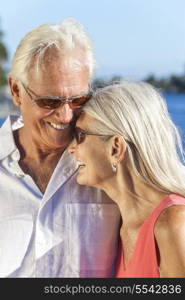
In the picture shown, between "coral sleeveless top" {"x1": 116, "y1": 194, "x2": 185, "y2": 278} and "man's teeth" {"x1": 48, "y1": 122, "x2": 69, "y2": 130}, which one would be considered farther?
"man's teeth" {"x1": 48, "y1": 122, "x2": 69, "y2": 130}

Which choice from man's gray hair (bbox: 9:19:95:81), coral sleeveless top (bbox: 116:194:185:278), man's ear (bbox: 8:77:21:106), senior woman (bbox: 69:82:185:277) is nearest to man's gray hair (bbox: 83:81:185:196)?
senior woman (bbox: 69:82:185:277)

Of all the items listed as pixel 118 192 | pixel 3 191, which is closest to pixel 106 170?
pixel 118 192

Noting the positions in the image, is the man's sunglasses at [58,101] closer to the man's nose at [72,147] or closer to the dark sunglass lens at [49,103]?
the dark sunglass lens at [49,103]

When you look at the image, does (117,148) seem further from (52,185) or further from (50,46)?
(50,46)

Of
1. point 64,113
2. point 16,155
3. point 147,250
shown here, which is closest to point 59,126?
point 64,113

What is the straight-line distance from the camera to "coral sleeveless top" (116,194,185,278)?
230 centimetres

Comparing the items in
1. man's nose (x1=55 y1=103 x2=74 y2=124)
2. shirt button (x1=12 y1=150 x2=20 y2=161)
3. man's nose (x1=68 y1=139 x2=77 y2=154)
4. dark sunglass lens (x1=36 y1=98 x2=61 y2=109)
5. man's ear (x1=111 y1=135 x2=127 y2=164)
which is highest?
dark sunglass lens (x1=36 y1=98 x2=61 y2=109)

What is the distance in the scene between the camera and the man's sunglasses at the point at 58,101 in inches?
97.2

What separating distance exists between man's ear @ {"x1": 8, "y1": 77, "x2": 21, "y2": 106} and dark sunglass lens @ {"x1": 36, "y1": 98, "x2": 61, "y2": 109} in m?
0.17

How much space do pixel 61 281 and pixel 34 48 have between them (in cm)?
102

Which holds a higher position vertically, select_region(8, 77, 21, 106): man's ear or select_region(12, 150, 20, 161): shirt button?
select_region(8, 77, 21, 106): man's ear

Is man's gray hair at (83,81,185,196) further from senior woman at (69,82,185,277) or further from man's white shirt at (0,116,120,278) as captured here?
man's white shirt at (0,116,120,278)

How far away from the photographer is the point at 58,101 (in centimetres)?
247

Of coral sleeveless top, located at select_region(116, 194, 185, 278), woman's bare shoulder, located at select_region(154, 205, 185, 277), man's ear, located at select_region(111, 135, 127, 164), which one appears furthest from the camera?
man's ear, located at select_region(111, 135, 127, 164)
